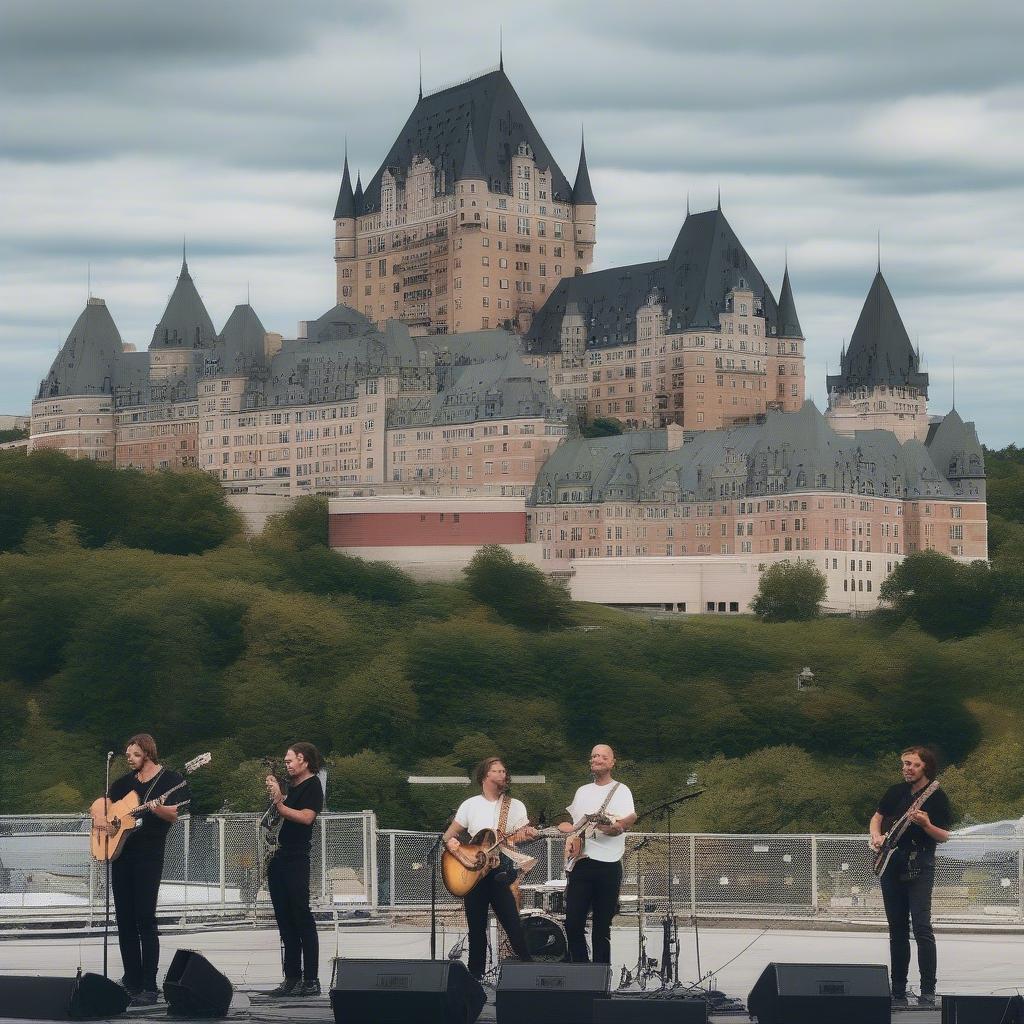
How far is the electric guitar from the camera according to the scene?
18859 millimetres

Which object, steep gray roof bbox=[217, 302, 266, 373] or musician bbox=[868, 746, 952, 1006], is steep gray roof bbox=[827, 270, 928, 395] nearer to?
steep gray roof bbox=[217, 302, 266, 373]

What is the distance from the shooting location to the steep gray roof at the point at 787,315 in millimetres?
123312

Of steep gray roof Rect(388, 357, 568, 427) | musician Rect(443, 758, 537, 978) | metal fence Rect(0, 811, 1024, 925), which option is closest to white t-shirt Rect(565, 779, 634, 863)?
musician Rect(443, 758, 537, 978)

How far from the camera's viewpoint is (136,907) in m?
18.9

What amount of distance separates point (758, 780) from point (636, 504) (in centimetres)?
3801

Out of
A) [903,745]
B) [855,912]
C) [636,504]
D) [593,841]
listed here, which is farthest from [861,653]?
[593,841]

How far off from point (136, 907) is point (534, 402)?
98100 millimetres

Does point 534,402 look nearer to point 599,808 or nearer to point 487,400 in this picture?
point 487,400

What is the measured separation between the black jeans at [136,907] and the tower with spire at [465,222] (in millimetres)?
112171

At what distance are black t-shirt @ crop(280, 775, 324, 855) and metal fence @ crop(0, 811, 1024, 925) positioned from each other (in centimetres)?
498

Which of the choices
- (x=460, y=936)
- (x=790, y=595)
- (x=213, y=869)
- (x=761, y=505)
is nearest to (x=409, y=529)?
(x=761, y=505)

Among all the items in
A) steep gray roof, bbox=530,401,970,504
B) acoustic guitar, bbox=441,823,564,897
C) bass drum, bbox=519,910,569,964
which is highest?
steep gray roof, bbox=530,401,970,504

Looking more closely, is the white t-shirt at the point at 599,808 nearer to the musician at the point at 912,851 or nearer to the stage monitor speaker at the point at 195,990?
the musician at the point at 912,851

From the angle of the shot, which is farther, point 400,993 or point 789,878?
point 789,878
